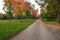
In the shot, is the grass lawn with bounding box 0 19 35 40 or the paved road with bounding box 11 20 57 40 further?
the grass lawn with bounding box 0 19 35 40

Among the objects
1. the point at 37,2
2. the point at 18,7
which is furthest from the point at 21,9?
the point at 37,2

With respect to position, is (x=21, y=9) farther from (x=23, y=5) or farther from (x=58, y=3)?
(x=58, y=3)

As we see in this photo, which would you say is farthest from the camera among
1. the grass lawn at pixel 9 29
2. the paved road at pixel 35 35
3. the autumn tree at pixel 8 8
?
the autumn tree at pixel 8 8

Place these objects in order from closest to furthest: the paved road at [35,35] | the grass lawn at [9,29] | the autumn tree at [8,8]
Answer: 1. the paved road at [35,35]
2. the grass lawn at [9,29]
3. the autumn tree at [8,8]

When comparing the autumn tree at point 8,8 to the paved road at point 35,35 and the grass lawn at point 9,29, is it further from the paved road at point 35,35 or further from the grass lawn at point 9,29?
the paved road at point 35,35

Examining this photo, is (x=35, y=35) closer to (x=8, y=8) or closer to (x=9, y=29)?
(x=9, y=29)

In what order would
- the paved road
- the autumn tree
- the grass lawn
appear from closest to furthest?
the paved road → the grass lawn → the autumn tree

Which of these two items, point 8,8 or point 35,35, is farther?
point 8,8

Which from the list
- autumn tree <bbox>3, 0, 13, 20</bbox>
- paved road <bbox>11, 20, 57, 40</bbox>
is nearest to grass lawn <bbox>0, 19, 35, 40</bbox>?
paved road <bbox>11, 20, 57, 40</bbox>

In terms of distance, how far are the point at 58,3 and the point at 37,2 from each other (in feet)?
40.9

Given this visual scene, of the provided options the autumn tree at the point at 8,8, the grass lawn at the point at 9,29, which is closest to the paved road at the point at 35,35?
the grass lawn at the point at 9,29

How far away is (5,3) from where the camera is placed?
74.3 m

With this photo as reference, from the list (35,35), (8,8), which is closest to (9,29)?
(35,35)

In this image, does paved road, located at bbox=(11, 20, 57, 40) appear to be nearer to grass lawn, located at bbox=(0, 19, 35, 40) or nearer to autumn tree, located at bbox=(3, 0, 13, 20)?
grass lawn, located at bbox=(0, 19, 35, 40)
